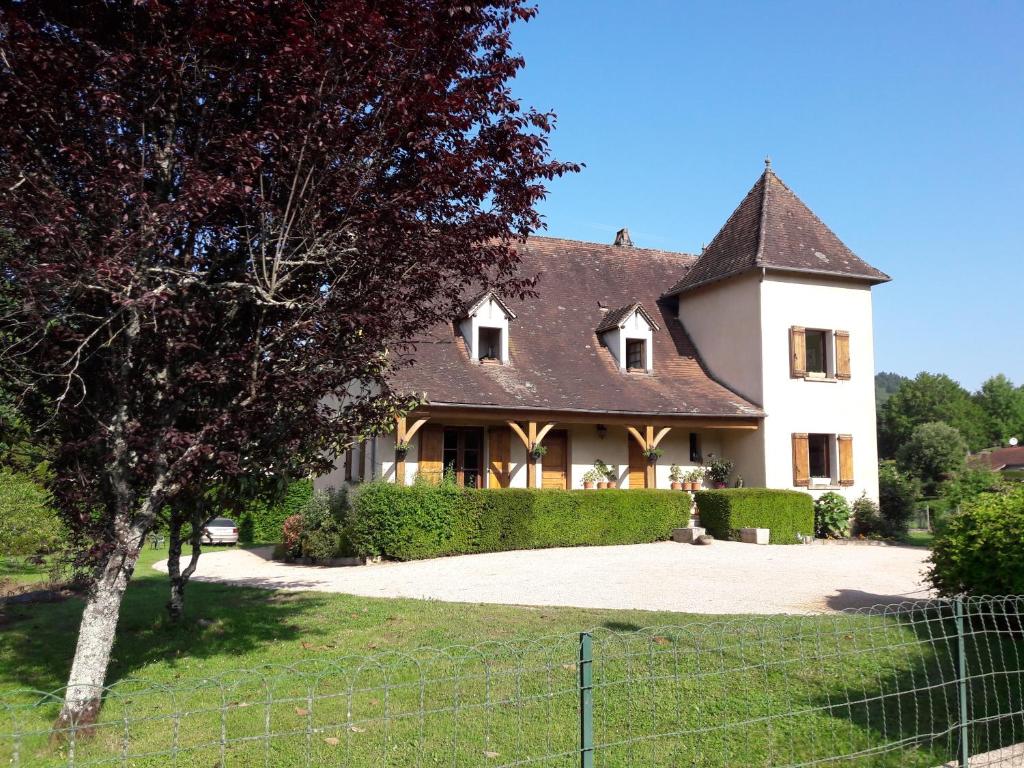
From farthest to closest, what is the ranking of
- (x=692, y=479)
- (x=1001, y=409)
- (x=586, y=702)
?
1. (x=1001, y=409)
2. (x=692, y=479)
3. (x=586, y=702)

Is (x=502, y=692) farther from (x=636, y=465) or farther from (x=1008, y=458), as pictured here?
(x=1008, y=458)

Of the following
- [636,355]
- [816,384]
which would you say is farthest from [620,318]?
[816,384]

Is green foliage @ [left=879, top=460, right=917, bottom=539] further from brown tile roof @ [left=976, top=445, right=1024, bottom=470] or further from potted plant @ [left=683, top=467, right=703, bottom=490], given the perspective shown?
brown tile roof @ [left=976, top=445, right=1024, bottom=470]

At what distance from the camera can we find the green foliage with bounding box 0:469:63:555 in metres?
11.7

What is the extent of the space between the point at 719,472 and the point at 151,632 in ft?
51.5

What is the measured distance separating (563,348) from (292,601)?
1226 cm

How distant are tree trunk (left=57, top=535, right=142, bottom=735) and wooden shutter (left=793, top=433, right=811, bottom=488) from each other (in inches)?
706

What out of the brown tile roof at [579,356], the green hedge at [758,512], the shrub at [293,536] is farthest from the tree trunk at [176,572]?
the green hedge at [758,512]

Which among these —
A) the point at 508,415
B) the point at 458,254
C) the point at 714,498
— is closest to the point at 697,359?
the point at 714,498

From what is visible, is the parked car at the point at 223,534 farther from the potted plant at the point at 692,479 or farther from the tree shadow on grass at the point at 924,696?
the tree shadow on grass at the point at 924,696

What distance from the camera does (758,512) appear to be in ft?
60.5

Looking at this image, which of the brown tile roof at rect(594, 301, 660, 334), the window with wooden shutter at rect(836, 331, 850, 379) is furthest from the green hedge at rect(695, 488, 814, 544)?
the brown tile roof at rect(594, 301, 660, 334)

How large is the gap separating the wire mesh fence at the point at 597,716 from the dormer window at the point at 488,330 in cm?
1329

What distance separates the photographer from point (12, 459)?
6473mm
